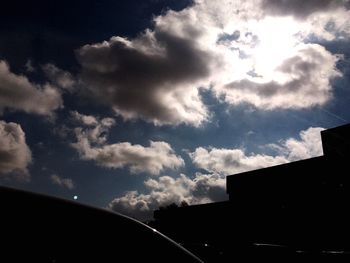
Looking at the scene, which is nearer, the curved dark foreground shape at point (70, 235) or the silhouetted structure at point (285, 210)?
the curved dark foreground shape at point (70, 235)

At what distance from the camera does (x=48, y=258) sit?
1900mm

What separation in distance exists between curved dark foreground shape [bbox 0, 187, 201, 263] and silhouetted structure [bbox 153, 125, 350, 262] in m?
24.4

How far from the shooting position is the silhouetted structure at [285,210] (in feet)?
104

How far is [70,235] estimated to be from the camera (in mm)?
2107

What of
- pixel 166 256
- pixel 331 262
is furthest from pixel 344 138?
pixel 166 256

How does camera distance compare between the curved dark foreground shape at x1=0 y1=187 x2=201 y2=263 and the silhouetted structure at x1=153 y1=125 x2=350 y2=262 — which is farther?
the silhouetted structure at x1=153 y1=125 x2=350 y2=262

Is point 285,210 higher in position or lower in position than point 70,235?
higher

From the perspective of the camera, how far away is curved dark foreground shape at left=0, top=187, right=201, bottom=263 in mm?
1929

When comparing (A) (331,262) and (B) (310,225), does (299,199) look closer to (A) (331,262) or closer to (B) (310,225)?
(B) (310,225)

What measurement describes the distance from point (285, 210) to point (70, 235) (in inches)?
1417

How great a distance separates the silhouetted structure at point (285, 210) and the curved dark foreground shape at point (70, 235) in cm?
2442

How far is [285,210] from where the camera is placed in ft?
117

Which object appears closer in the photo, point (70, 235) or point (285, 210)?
point (70, 235)

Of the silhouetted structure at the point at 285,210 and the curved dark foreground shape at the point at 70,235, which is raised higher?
the silhouetted structure at the point at 285,210
